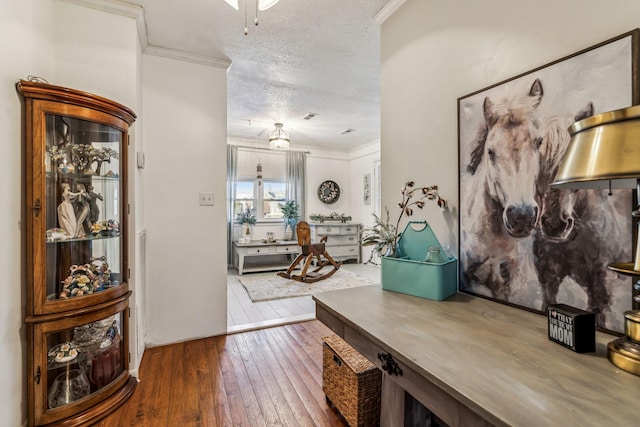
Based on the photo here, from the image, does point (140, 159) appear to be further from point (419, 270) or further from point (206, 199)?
point (419, 270)

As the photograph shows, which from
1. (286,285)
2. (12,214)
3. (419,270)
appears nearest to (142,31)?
(12,214)

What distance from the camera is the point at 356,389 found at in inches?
59.3

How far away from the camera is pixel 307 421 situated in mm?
1625

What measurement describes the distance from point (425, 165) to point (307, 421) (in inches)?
61.3

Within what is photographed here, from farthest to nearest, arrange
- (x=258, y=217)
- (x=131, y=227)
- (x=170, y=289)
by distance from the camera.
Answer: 1. (x=258, y=217)
2. (x=170, y=289)
3. (x=131, y=227)

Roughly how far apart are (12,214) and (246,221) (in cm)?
428

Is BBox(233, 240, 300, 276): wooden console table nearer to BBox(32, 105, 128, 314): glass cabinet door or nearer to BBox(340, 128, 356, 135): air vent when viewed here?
BBox(340, 128, 356, 135): air vent

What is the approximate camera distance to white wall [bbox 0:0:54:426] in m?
1.31

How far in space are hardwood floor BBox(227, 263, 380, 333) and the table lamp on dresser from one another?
262 cm

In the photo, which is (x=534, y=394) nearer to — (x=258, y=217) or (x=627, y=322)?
(x=627, y=322)

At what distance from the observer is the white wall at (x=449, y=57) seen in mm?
1063

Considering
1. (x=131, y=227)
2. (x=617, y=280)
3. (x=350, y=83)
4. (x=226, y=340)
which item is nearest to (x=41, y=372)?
(x=131, y=227)

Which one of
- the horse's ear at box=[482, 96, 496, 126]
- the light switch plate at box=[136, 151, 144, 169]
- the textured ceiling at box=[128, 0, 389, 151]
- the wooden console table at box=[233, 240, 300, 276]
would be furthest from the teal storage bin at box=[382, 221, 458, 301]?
the wooden console table at box=[233, 240, 300, 276]

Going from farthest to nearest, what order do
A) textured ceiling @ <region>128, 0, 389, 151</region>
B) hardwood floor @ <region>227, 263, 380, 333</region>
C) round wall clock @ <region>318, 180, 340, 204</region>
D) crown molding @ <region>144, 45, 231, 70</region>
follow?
1. round wall clock @ <region>318, 180, 340, 204</region>
2. hardwood floor @ <region>227, 263, 380, 333</region>
3. crown molding @ <region>144, 45, 231, 70</region>
4. textured ceiling @ <region>128, 0, 389, 151</region>
